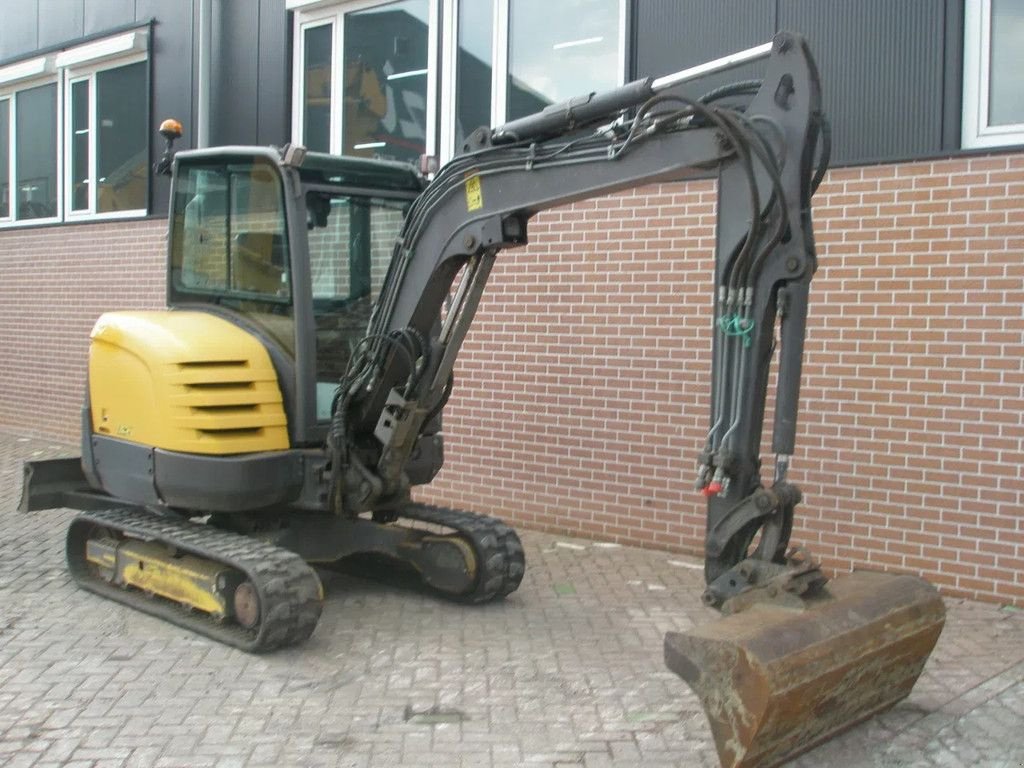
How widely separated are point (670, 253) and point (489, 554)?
8.77 feet

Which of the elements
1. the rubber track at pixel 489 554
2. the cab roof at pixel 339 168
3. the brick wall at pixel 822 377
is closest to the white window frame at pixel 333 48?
the brick wall at pixel 822 377

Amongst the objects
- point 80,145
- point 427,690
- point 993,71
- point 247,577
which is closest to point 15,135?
point 80,145

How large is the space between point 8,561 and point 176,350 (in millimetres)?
2630

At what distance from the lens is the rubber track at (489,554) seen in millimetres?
6684

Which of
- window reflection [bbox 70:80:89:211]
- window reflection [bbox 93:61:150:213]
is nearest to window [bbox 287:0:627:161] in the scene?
window reflection [bbox 93:61:150:213]

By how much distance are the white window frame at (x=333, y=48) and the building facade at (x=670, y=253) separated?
0.09 ft

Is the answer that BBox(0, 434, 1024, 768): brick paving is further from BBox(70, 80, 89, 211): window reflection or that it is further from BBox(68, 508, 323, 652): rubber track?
BBox(70, 80, 89, 211): window reflection

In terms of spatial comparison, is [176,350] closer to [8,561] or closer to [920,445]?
[8,561]

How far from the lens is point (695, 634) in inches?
169

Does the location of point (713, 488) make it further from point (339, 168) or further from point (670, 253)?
point (670, 253)

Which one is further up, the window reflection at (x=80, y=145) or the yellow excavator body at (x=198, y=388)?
the window reflection at (x=80, y=145)

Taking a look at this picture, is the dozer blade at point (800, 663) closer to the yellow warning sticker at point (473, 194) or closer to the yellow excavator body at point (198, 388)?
the yellow warning sticker at point (473, 194)

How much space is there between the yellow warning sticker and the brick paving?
221cm

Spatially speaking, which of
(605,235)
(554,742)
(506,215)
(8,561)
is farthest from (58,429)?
(554,742)
